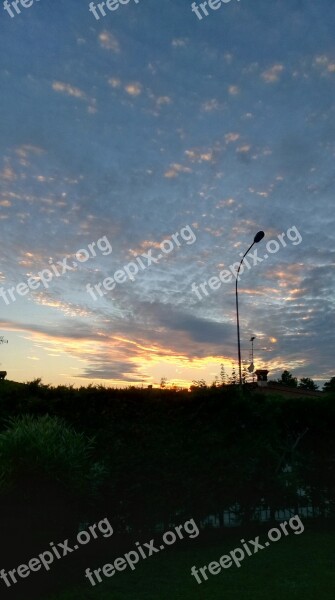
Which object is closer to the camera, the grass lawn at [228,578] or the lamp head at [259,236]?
the grass lawn at [228,578]

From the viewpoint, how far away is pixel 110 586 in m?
7.56

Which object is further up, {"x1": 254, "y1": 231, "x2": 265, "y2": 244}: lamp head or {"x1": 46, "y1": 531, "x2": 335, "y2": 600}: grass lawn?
{"x1": 254, "y1": 231, "x2": 265, "y2": 244}: lamp head

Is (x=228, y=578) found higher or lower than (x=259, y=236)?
lower

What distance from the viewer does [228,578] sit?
7863 mm

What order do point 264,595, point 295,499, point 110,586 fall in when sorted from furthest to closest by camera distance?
point 295,499 → point 110,586 → point 264,595

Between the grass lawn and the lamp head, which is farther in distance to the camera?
the lamp head

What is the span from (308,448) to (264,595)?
5.34 m

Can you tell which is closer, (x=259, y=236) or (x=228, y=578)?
(x=228, y=578)

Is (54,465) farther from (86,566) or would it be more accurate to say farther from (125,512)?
(125,512)

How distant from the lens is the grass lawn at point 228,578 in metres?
7.07

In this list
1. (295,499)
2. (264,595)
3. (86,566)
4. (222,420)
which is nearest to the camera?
(264,595)

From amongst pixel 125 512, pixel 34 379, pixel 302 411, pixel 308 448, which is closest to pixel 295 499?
pixel 308 448

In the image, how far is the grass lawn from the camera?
7070 millimetres

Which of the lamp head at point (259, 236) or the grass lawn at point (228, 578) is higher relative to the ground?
the lamp head at point (259, 236)
